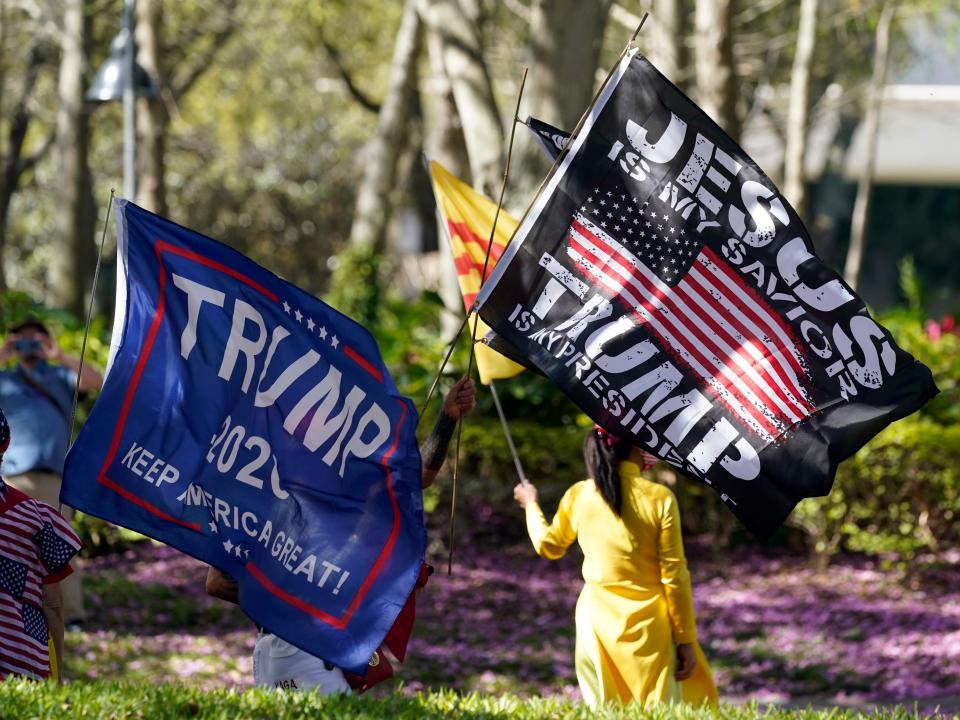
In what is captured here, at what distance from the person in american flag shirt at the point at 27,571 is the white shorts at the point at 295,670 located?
81 cm

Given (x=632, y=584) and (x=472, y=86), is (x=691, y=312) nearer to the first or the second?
(x=632, y=584)

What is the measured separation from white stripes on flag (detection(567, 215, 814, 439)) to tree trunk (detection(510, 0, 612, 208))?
22.7ft

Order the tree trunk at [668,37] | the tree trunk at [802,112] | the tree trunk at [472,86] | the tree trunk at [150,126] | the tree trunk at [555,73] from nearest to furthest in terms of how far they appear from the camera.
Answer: the tree trunk at [555,73]
the tree trunk at [472,86]
the tree trunk at [668,37]
the tree trunk at [150,126]
the tree trunk at [802,112]

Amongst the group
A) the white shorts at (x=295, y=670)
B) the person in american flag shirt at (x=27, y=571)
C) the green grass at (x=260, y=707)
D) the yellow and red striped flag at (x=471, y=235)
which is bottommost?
the white shorts at (x=295, y=670)

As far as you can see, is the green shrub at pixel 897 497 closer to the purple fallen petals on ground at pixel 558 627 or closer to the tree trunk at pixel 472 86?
the purple fallen petals on ground at pixel 558 627

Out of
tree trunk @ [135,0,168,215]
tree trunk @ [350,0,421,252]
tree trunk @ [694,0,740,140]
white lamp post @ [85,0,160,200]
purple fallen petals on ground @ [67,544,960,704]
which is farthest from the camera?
tree trunk @ [350,0,421,252]

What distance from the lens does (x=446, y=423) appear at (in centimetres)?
587

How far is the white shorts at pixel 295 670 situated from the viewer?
5664 mm

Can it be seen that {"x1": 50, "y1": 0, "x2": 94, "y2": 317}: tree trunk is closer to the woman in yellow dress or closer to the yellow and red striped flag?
the yellow and red striped flag

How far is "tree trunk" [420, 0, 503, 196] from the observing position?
12.9 meters

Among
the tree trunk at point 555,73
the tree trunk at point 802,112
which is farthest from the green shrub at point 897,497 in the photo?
the tree trunk at point 802,112

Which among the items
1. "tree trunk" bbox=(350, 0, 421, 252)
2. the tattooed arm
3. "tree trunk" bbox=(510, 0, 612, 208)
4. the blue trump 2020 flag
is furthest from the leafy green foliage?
"tree trunk" bbox=(350, 0, 421, 252)

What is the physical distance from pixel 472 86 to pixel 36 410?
5.61 metres

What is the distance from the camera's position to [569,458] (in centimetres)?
1204
